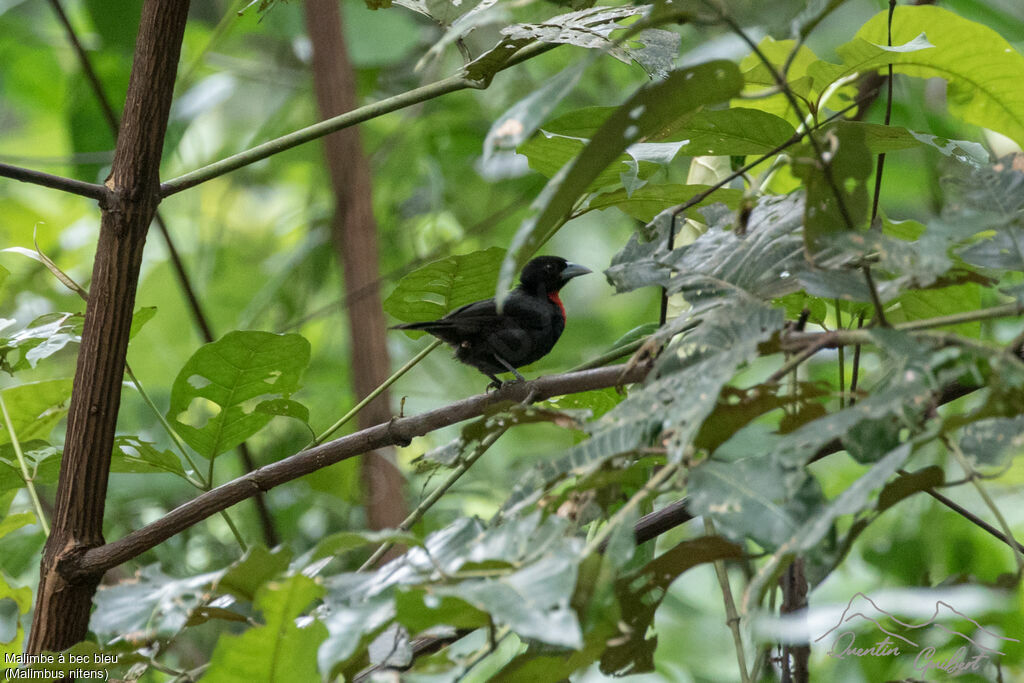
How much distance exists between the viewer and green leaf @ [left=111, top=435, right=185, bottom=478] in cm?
155

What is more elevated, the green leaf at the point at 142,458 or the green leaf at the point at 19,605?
the green leaf at the point at 142,458

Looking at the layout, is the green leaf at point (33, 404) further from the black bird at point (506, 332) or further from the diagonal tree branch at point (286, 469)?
the black bird at point (506, 332)

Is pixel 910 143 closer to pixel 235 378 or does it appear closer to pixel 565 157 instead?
pixel 565 157

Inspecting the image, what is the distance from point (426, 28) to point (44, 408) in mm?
2854

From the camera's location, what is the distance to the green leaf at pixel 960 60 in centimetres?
140

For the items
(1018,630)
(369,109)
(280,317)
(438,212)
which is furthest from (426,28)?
(1018,630)

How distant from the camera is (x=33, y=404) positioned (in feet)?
5.58

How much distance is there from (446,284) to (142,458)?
2.14 feet

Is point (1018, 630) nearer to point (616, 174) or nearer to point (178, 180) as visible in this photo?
point (616, 174)

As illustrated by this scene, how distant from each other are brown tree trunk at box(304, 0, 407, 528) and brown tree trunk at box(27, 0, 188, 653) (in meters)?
1.30

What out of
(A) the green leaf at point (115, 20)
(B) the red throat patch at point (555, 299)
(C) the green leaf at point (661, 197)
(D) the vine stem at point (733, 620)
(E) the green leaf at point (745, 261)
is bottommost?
(D) the vine stem at point (733, 620)

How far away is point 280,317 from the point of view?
3.73 m

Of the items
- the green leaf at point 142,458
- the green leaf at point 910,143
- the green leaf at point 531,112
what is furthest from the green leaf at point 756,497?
the green leaf at point 142,458

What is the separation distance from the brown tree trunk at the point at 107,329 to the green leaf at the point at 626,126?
776 millimetres
